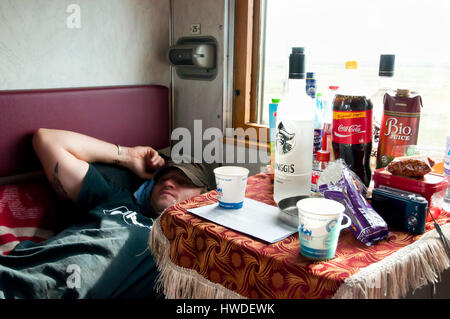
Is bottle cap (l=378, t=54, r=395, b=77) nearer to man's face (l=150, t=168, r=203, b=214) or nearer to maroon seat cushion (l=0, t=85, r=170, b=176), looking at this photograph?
man's face (l=150, t=168, r=203, b=214)

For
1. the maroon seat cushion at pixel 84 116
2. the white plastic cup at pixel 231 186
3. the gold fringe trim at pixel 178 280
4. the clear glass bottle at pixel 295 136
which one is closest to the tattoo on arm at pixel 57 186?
the maroon seat cushion at pixel 84 116

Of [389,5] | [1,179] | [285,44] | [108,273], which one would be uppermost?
[389,5]

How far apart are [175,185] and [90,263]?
1.99 feet

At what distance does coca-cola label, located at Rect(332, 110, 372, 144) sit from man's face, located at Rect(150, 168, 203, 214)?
3.15 ft

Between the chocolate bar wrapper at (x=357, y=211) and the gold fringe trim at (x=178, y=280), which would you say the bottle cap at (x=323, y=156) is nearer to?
the chocolate bar wrapper at (x=357, y=211)

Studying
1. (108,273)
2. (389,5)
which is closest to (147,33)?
A: (389,5)

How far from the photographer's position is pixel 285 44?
78.0 inches

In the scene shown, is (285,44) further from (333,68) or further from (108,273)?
(108,273)

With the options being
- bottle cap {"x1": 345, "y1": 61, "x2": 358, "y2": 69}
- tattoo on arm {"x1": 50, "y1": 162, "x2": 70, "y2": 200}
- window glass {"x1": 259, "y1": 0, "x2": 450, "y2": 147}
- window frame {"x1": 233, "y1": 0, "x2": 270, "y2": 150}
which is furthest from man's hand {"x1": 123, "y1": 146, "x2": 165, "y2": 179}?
bottle cap {"x1": 345, "y1": 61, "x2": 358, "y2": 69}

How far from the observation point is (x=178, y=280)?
32.5 inches

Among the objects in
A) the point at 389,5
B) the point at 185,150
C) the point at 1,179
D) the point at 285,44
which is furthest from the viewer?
the point at 185,150

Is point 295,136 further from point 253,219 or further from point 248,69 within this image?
point 248,69

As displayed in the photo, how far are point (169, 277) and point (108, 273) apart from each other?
48 centimetres

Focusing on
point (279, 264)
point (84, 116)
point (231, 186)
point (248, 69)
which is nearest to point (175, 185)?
point (84, 116)
